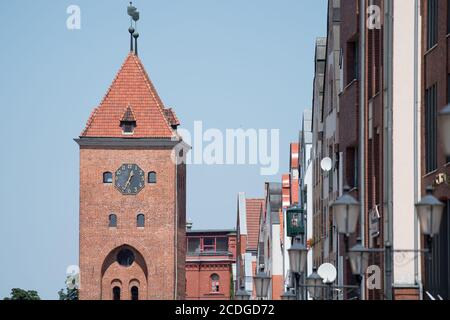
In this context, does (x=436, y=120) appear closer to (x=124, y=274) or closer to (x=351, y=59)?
(x=351, y=59)

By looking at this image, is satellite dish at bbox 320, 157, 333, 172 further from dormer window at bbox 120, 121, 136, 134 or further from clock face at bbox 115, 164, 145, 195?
clock face at bbox 115, 164, 145, 195

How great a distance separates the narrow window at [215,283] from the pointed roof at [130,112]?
125 ft

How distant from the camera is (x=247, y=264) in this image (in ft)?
333

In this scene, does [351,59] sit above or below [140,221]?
below

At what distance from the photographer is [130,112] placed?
106 meters

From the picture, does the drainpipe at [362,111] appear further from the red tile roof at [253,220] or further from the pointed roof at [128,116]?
the red tile roof at [253,220]

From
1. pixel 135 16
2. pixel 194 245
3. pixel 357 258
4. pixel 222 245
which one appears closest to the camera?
pixel 357 258

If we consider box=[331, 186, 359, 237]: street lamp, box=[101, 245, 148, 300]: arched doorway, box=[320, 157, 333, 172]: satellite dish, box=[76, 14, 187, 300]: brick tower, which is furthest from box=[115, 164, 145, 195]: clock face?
box=[331, 186, 359, 237]: street lamp

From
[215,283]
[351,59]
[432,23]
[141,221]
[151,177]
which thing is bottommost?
[432,23]

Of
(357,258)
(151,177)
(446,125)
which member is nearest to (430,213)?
(357,258)

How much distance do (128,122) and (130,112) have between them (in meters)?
0.73

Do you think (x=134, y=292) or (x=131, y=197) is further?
(x=131, y=197)

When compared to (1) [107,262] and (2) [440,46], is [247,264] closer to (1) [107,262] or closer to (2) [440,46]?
(1) [107,262]
